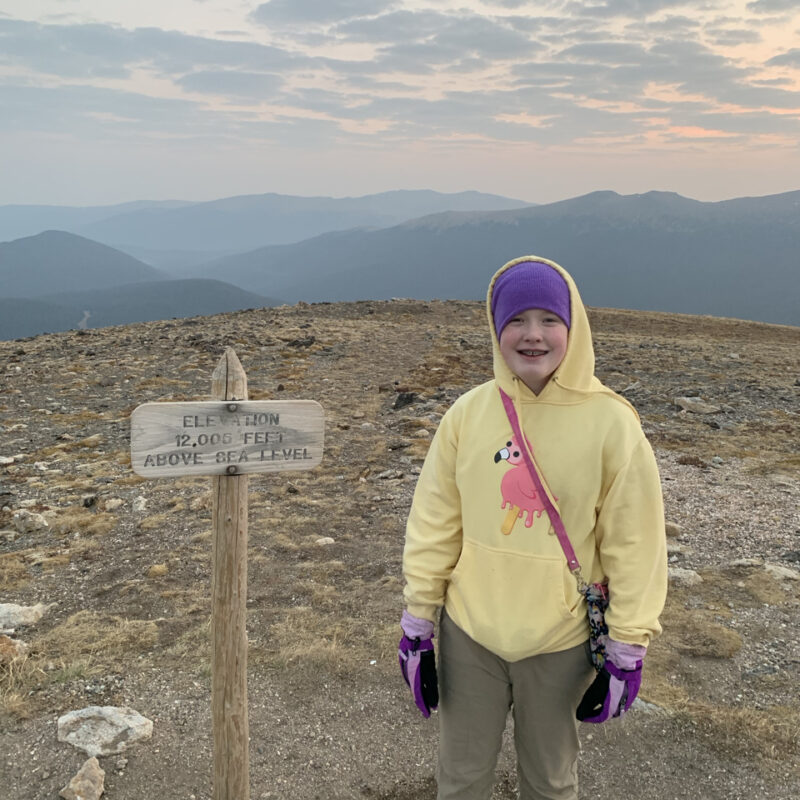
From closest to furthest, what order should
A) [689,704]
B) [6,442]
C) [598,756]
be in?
[598,756], [689,704], [6,442]

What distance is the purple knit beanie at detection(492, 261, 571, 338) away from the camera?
2.89 m

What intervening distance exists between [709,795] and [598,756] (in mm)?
751

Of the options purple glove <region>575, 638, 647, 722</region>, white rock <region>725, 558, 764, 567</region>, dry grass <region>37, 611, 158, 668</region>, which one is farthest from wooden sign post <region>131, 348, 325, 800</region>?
white rock <region>725, 558, 764, 567</region>

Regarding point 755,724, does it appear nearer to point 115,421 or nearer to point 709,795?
point 709,795

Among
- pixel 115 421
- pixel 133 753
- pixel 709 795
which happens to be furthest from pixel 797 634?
pixel 115 421

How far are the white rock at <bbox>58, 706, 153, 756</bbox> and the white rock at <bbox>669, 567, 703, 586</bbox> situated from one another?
5.60 meters

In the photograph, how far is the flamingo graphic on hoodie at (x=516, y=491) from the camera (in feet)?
9.61

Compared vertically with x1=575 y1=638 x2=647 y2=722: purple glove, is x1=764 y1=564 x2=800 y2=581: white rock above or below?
below

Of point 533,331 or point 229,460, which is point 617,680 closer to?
point 533,331

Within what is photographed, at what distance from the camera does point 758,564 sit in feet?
24.8

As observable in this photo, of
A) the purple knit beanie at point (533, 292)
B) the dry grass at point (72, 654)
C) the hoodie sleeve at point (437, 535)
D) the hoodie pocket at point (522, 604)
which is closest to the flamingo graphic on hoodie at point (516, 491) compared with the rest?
the hoodie pocket at point (522, 604)

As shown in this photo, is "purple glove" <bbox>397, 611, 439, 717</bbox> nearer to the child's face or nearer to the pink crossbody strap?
the pink crossbody strap

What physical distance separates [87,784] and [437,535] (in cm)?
311

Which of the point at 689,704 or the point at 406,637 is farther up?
the point at 406,637
